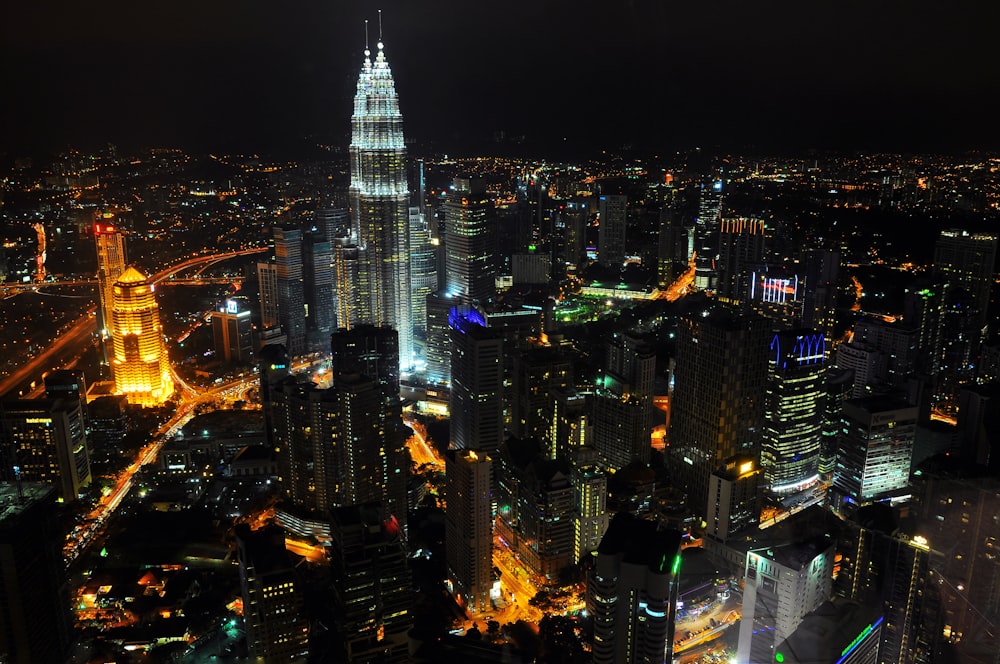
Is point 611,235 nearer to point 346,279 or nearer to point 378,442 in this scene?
point 346,279

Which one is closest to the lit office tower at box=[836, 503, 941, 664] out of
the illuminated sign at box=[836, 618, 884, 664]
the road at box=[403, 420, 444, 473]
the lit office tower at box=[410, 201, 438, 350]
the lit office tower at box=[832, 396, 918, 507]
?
the illuminated sign at box=[836, 618, 884, 664]

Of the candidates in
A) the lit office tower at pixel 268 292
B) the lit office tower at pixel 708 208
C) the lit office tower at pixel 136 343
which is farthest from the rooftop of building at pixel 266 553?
the lit office tower at pixel 708 208

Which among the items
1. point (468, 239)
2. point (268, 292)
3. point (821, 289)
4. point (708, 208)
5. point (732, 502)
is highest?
point (708, 208)

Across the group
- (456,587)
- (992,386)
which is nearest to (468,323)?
(456,587)

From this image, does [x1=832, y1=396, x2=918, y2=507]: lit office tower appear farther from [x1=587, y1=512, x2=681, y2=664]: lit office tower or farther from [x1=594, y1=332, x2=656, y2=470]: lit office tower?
[x1=587, y1=512, x2=681, y2=664]: lit office tower

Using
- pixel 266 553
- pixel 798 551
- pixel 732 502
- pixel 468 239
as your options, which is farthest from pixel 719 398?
pixel 468 239

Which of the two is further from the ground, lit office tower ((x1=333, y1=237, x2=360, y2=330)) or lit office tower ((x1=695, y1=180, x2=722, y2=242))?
lit office tower ((x1=695, y1=180, x2=722, y2=242))
